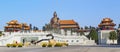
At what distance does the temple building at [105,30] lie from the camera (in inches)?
4903

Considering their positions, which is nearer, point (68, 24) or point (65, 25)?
point (68, 24)

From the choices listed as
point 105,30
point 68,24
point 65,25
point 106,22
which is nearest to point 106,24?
point 106,22

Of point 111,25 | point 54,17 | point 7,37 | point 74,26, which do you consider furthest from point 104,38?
point 7,37

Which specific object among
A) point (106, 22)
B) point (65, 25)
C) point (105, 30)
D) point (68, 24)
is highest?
point (106, 22)

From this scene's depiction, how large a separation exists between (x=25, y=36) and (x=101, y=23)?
49783mm

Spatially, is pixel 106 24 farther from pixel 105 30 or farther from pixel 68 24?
pixel 68 24

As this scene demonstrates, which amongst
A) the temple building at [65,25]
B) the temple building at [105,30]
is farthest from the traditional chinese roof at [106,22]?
the temple building at [65,25]

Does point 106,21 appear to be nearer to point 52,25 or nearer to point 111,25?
point 111,25

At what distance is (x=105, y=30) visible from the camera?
431 ft

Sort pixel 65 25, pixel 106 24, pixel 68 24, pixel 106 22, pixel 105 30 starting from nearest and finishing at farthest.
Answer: pixel 105 30, pixel 106 24, pixel 106 22, pixel 68 24, pixel 65 25

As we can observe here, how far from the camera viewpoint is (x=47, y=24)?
481ft

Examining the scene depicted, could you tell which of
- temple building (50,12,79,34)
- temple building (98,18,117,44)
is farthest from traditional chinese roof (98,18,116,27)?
temple building (50,12,79,34)

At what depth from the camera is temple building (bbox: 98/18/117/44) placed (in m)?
125

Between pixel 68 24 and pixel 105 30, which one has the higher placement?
pixel 68 24
